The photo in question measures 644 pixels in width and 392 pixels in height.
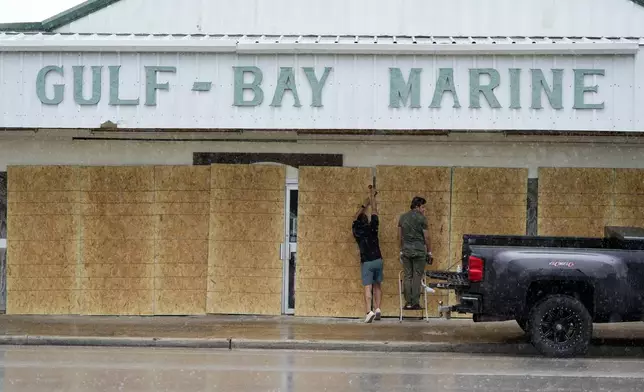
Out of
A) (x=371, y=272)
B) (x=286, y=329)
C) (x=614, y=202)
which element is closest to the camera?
(x=286, y=329)

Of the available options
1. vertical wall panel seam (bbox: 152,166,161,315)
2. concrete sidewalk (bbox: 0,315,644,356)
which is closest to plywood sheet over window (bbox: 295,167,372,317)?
concrete sidewalk (bbox: 0,315,644,356)

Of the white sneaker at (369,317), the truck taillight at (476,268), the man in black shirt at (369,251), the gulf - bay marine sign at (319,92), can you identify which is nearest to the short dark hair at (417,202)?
the man in black shirt at (369,251)

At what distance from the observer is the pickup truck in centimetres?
1279

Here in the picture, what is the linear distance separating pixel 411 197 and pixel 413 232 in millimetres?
899

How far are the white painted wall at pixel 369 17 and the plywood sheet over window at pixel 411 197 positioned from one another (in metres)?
2.91

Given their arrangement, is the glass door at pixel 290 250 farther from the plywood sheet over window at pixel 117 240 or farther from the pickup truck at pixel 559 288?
the pickup truck at pixel 559 288

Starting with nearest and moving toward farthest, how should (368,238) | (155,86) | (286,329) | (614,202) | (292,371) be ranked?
(292,371) → (286,329) → (155,86) → (368,238) → (614,202)

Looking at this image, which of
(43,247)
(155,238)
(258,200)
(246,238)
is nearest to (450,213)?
(258,200)

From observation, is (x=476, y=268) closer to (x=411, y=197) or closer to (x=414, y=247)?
(x=414, y=247)

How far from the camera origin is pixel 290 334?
14.5 meters

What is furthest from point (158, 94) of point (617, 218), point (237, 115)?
point (617, 218)

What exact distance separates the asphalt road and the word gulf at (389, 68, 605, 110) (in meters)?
4.06

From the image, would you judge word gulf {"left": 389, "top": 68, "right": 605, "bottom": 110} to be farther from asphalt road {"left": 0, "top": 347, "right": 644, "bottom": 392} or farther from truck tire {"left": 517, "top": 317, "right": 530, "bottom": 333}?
asphalt road {"left": 0, "top": 347, "right": 644, "bottom": 392}

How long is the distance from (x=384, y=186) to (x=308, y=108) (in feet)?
6.59
